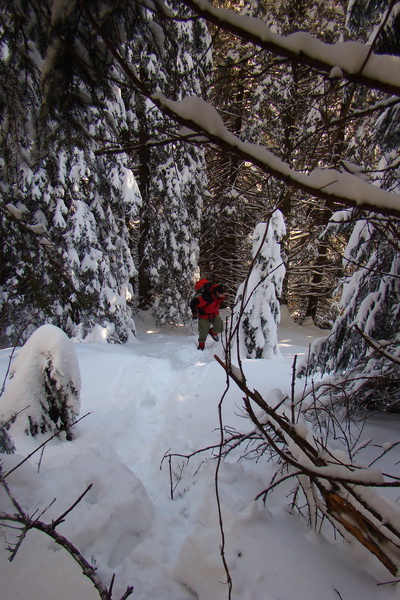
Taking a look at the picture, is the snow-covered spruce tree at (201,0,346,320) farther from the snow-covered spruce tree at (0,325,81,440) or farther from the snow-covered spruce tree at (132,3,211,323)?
the snow-covered spruce tree at (0,325,81,440)

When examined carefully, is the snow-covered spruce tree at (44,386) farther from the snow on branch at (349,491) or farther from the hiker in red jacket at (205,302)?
the hiker in red jacket at (205,302)

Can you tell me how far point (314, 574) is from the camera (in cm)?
171

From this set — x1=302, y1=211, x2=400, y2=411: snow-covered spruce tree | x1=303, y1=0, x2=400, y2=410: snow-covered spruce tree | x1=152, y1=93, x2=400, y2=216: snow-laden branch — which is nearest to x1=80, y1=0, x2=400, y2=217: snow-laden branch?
x1=152, y1=93, x2=400, y2=216: snow-laden branch

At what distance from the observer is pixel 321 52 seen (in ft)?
3.19

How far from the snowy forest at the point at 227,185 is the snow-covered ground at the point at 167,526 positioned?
231mm

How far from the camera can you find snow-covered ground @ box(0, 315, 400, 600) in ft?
5.49

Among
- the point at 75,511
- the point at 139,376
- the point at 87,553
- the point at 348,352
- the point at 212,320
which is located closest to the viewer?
the point at 87,553

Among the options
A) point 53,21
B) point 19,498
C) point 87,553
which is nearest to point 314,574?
point 87,553

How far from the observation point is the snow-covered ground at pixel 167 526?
1.67 meters

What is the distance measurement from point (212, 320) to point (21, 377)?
598cm

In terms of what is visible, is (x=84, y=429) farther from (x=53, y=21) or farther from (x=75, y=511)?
(x=53, y=21)

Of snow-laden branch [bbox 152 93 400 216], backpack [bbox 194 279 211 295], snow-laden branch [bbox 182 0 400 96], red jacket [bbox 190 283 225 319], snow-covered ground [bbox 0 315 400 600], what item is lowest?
snow-covered ground [bbox 0 315 400 600]

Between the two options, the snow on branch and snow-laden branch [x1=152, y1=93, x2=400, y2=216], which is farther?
the snow on branch

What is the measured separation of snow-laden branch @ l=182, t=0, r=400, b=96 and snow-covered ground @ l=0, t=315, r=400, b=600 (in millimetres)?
2274
